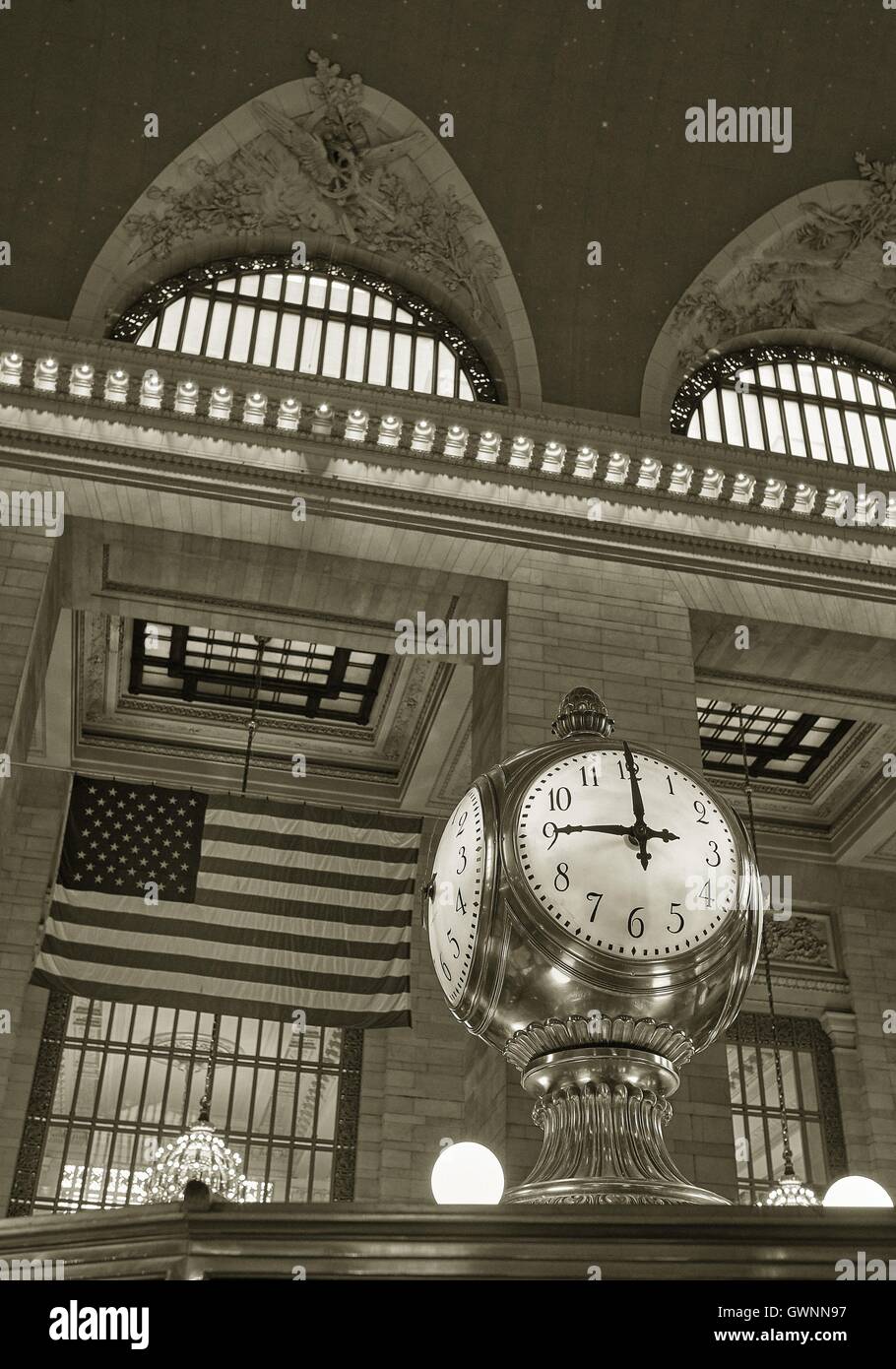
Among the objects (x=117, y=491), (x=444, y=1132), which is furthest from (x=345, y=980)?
(x=444, y=1132)

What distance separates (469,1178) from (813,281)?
44.0 feet

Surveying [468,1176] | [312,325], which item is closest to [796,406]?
[312,325]

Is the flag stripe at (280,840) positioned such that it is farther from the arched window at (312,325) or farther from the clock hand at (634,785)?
the clock hand at (634,785)

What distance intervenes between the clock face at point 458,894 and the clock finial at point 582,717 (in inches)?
7.5

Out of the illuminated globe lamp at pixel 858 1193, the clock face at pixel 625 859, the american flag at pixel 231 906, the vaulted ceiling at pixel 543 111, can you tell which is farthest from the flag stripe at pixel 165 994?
the clock face at pixel 625 859

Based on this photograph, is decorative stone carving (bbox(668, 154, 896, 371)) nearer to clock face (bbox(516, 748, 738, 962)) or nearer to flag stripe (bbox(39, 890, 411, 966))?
flag stripe (bbox(39, 890, 411, 966))

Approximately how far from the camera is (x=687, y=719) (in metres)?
10.9

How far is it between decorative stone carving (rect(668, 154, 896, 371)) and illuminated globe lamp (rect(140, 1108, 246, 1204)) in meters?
8.23

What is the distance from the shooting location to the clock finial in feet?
5.66

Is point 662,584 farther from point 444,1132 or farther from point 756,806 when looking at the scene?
point 444,1132

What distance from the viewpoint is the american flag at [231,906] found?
9.43 meters

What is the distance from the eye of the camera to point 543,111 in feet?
41.3

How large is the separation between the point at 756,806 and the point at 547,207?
7.36m

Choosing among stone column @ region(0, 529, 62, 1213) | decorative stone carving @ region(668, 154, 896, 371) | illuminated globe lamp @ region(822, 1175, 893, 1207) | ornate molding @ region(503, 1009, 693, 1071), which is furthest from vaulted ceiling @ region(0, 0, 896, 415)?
ornate molding @ region(503, 1009, 693, 1071)
